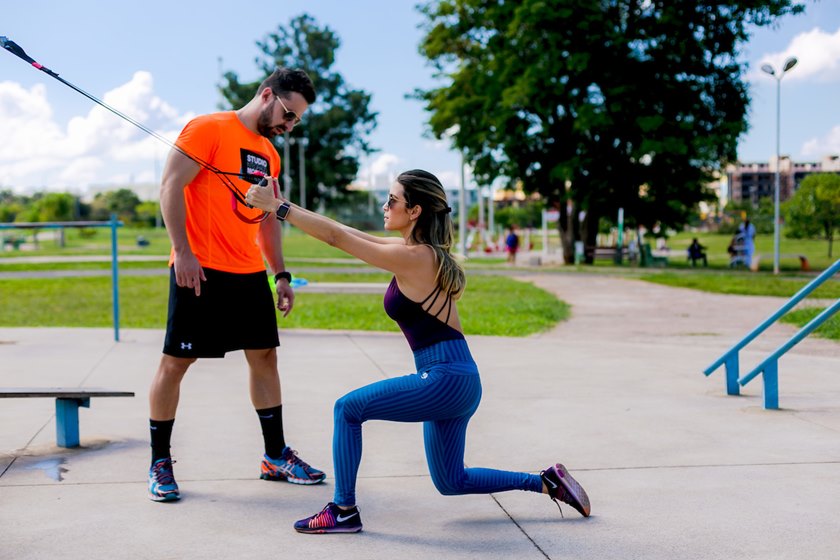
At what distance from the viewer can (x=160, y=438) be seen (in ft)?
14.0

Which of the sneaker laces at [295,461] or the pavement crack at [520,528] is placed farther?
the sneaker laces at [295,461]

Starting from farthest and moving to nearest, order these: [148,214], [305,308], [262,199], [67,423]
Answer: [148,214]
[305,308]
[67,423]
[262,199]

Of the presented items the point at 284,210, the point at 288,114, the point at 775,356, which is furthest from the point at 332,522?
the point at 775,356

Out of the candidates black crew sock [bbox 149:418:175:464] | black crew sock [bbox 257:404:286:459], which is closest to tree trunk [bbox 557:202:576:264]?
black crew sock [bbox 257:404:286:459]

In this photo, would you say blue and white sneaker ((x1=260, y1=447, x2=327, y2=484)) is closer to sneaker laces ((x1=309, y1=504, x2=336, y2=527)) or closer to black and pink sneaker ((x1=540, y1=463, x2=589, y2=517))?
sneaker laces ((x1=309, y1=504, x2=336, y2=527))

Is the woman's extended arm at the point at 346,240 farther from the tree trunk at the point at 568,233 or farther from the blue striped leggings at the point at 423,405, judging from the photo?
the tree trunk at the point at 568,233

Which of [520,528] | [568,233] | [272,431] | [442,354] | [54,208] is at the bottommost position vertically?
[520,528]

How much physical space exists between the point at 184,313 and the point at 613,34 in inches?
1150

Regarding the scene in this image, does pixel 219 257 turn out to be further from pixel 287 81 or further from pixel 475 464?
pixel 475 464

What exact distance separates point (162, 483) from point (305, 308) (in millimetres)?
10636

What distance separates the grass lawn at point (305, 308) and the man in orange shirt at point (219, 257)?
7246 millimetres

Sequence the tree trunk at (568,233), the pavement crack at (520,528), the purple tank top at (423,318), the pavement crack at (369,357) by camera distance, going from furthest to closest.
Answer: the tree trunk at (568,233)
the pavement crack at (369,357)
the purple tank top at (423,318)
the pavement crack at (520,528)

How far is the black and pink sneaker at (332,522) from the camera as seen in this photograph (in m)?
3.67

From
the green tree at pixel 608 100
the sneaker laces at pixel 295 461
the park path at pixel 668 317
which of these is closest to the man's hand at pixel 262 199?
the sneaker laces at pixel 295 461
